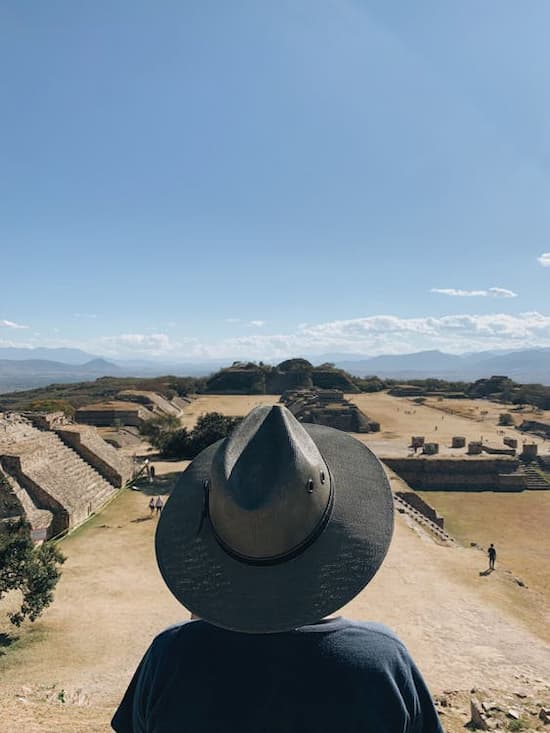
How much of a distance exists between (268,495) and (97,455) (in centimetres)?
→ 2110

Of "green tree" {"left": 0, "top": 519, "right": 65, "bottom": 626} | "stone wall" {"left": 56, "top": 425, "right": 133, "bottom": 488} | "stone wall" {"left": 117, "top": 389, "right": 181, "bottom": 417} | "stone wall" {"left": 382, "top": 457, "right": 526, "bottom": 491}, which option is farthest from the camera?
"stone wall" {"left": 117, "top": 389, "right": 181, "bottom": 417}

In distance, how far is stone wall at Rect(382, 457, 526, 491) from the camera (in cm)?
2678

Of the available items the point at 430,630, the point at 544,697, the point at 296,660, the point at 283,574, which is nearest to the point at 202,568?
the point at 283,574

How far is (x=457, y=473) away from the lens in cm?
2712

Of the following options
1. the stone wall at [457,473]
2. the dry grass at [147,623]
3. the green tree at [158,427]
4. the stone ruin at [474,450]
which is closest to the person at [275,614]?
the dry grass at [147,623]

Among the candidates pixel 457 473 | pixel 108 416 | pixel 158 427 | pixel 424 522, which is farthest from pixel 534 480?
pixel 108 416

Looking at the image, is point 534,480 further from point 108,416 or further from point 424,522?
point 108,416

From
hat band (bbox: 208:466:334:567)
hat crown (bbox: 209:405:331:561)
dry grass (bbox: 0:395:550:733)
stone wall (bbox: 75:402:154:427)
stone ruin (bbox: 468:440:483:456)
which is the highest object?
hat crown (bbox: 209:405:331:561)

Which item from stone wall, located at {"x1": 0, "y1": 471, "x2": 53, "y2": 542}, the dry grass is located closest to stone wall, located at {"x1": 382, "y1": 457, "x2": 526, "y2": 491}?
the dry grass

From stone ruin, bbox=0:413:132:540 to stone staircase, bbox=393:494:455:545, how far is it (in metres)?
11.4

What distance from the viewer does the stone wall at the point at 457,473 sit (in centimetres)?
2678

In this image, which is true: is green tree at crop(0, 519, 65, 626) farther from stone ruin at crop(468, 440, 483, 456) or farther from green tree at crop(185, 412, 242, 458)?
stone ruin at crop(468, 440, 483, 456)

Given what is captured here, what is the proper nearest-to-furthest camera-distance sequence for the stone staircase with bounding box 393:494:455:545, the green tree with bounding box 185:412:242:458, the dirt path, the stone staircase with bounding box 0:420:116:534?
1. the dirt path
2. the stone staircase with bounding box 0:420:116:534
3. the stone staircase with bounding box 393:494:455:545
4. the green tree with bounding box 185:412:242:458

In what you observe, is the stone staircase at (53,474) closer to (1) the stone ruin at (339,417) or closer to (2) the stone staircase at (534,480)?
(1) the stone ruin at (339,417)
